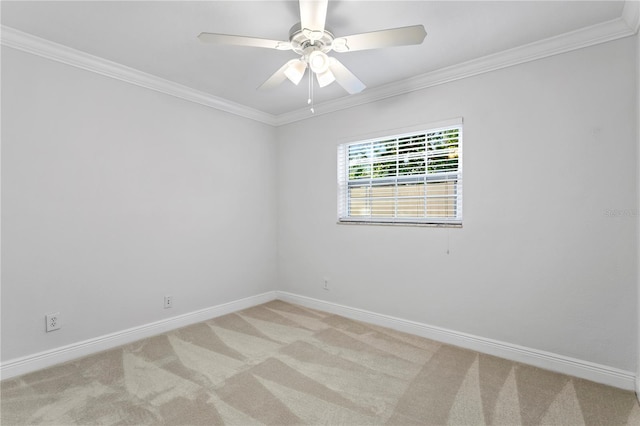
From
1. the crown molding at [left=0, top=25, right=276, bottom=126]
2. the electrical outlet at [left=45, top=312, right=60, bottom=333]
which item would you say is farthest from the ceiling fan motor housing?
the electrical outlet at [left=45, top=312, right=60, bottom=333]

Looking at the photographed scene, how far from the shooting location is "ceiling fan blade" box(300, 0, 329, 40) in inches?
63.2

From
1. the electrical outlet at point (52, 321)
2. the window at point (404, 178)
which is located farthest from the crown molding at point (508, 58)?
the electrical outlet at point (52, 321)

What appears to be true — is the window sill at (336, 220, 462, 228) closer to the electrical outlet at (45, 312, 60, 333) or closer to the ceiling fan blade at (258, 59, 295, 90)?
the ceiling fan blade at (258, 59, 295, 90)

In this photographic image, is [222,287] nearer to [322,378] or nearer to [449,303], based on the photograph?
[322,378]

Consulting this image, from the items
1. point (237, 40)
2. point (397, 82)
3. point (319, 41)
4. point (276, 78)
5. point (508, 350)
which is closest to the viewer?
point (237, 40)

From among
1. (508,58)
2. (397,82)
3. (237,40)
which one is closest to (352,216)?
(397,82)

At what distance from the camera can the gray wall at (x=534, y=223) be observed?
2182 millimetres

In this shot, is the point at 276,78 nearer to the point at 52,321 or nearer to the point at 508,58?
the point at 508,58

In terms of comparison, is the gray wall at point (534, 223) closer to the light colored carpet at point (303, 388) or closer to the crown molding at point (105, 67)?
the light colored carpet at point (303, 388)

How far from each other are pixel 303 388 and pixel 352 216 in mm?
1947

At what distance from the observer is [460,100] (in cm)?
283

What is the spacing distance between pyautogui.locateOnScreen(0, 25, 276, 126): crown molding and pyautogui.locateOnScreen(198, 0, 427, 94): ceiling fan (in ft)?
4.71

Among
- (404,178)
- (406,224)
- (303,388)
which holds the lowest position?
(303,388)

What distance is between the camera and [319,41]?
6.42 ft
